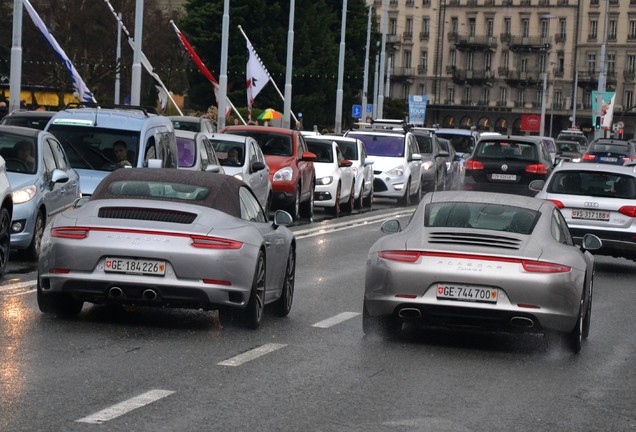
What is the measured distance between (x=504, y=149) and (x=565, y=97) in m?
126

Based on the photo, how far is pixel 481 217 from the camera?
507 inches

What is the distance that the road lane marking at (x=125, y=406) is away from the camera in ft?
27.0

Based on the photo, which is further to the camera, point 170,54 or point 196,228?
point 170,54

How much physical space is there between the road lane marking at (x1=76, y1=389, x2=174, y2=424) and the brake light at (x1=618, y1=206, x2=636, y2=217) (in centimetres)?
1303

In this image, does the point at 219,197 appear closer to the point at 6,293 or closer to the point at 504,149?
the point at 6,293

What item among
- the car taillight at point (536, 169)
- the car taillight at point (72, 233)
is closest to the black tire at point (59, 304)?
the car taillight at point (72, 233)

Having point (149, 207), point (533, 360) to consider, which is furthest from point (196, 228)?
point (533, 360)

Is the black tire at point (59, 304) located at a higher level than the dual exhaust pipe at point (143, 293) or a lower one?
lower

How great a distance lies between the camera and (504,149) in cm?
3703

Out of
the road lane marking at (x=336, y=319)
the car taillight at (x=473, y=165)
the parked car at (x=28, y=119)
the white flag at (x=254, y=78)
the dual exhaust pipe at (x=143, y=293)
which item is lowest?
the road lane marking at (x=336, y=319)

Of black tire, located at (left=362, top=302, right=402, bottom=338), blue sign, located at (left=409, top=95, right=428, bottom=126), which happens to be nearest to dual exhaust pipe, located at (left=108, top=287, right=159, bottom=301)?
black tire, located at (left=362, top=302, right=402, bottom=338)

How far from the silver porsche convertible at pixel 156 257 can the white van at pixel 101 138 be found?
7785 mm

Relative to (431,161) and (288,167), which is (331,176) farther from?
(431,161)

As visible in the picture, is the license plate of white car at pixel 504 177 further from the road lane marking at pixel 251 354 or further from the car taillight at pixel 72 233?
the road lane marking at pixel 251 354
